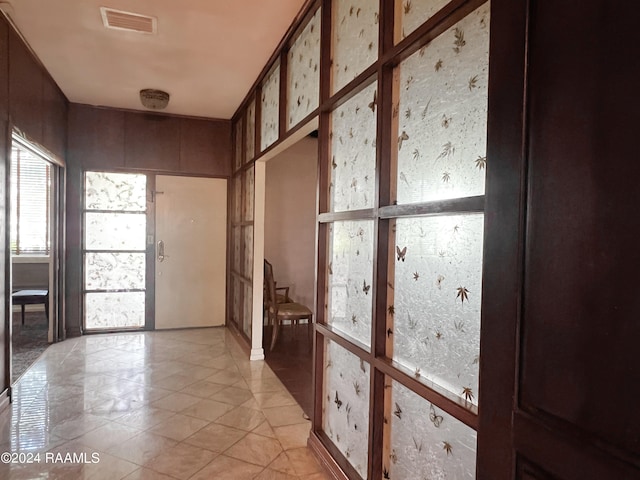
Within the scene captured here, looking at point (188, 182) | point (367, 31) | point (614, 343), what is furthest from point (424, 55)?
point (188, 182)

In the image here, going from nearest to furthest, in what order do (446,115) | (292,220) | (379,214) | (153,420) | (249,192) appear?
(446,115) → (379,214) → (153,420) → (249,192) → (292,220)

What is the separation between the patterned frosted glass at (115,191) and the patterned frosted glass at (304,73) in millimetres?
3036

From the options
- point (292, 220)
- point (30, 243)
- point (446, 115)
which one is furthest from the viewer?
point (30, 243)

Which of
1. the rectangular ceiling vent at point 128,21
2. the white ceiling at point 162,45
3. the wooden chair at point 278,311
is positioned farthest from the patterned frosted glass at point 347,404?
the rectangular ceiling vent at point 128,21

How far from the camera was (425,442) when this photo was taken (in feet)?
4.82

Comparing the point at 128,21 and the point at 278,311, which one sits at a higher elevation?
the point at 128,21

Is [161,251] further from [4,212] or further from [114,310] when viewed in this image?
[4,212]

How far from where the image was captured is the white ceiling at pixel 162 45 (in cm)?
276

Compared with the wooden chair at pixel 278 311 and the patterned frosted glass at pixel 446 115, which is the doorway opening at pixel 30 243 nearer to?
the wooden chair at pixel 278 311

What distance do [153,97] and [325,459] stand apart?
3873 millimetres

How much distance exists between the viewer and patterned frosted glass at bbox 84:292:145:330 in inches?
203

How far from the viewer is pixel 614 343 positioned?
743 mm

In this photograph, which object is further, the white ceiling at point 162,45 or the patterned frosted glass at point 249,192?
the patterned frosted glass at point 249,192

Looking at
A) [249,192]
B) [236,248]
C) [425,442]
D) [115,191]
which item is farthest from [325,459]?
[115,191]
